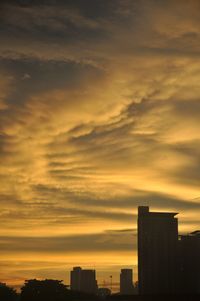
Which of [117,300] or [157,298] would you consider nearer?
[157,298]

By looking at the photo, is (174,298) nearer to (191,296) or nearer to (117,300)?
(191,296)

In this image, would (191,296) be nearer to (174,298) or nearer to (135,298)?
(174,298)

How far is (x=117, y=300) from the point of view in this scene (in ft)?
637

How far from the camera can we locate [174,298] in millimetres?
133375

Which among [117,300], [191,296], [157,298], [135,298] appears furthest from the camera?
[117,300]

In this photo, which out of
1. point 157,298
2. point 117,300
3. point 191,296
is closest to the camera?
point 191,296

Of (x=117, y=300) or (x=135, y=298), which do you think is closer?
(x=135, y=298)

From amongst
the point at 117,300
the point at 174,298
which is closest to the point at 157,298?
the point at 174,298

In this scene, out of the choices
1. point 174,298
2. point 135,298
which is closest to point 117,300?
point 135,298

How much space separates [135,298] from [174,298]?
41.4 m

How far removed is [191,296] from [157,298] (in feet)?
75.8

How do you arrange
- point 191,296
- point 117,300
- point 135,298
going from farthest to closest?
point 117,300, point 135,298, point 191,296

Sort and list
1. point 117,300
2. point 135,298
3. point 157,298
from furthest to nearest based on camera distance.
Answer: point 117,300 < point 135,298 < point 157,298

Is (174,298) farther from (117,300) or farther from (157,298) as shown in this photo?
(117,300)
